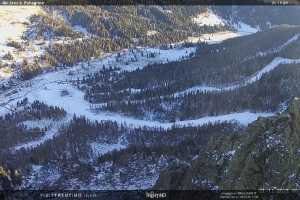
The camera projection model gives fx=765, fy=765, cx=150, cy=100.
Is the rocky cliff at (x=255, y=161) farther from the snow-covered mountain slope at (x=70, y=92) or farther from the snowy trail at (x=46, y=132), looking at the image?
the snow-covered mountain slope at (x=70, y=92)

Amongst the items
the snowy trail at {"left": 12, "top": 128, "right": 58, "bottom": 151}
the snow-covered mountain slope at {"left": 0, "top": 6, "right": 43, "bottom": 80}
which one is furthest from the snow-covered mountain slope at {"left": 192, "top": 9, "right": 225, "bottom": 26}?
the snowy trail at {"left": 12, "top": 128, "right": 58, "bottom": 151}

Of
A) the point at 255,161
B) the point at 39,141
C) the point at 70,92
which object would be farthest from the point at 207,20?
the point at 255,161

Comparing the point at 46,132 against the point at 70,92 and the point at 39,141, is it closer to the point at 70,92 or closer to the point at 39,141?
the point at 39,141

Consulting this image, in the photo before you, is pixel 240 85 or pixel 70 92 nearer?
pixel 240 85

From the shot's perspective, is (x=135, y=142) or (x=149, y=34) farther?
(x=149, y=34)

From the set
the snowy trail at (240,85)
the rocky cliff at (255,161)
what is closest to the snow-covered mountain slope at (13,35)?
the snowy trail at (240,85)

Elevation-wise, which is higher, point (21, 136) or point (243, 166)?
point (243, 166)

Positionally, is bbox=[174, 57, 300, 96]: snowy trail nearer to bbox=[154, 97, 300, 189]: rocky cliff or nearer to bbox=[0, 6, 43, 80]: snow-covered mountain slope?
bbox=[0, 6, 43, 80]: snow-covered mountain slope

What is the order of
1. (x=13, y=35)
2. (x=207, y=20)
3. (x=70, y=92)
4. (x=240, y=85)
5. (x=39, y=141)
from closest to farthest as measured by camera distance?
(x=39, y=141) → (x=240, y=85) → (x=70, y=92) → (x=13, y=35) → (x=207, y=20)

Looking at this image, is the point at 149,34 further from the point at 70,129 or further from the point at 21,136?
the point at 21,136

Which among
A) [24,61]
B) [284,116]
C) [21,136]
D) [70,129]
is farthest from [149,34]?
[284,116]

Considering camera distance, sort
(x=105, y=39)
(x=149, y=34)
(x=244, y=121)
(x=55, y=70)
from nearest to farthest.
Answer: (x=244, y=121) → (x=55, y=70) → (x=149, y=34) → (x=105, y=39)
